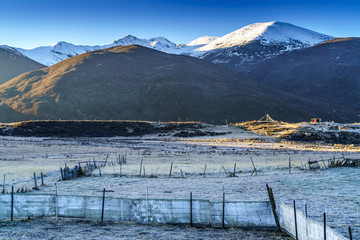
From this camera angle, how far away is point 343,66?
17488cm

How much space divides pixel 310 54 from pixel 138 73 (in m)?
109

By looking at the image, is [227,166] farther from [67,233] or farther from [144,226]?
[67,233]

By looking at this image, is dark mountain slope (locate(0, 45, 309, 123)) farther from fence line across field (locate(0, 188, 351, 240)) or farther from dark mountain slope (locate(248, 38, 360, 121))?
fence line across field (locate(0, 188, 351, 240))

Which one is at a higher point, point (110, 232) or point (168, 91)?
point (168, 91)

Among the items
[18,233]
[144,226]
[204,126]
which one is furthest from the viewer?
[204,126]

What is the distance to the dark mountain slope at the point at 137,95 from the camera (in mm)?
110125

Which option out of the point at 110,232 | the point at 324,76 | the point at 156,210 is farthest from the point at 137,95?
the point at 110,232

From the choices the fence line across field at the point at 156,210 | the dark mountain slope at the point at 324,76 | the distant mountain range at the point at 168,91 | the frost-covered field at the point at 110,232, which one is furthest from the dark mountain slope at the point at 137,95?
the frost-covered field at the point at 110,232

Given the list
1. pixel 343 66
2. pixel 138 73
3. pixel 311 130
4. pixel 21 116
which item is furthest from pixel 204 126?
pixel 343 66

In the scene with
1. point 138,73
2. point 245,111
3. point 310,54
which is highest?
point 310,54

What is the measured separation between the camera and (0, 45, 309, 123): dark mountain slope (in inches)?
4336

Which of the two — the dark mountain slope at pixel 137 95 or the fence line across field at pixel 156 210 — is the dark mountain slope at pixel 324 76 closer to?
the dark mountain slope at pixel 137 95

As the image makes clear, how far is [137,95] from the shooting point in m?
123

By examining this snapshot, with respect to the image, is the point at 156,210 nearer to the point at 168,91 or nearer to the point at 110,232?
the point at 110,232
